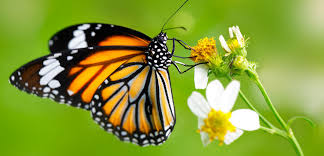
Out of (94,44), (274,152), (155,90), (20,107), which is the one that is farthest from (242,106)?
(20,107)

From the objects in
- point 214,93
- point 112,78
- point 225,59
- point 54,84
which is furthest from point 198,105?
point 54,84

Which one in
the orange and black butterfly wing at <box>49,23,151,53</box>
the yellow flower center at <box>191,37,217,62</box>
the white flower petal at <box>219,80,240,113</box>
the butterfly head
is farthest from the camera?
the butterfly head

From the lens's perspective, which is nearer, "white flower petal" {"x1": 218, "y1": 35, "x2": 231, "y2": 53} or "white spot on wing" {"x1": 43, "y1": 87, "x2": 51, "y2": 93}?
"white flower petal" {"x1": 218, "y1": 35, "x2": 231, "y2": 53}

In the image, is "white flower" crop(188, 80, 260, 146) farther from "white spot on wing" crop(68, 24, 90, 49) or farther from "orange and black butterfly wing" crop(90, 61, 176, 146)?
"white spot on wing" crop(68, 24, 90, 49)

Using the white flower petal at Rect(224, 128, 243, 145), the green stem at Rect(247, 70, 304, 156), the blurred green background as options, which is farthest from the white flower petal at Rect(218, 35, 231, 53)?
the blurred green background

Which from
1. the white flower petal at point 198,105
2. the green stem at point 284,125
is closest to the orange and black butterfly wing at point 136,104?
the white flower petal at point 198,105

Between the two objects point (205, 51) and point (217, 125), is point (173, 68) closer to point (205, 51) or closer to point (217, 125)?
point (205, 51)

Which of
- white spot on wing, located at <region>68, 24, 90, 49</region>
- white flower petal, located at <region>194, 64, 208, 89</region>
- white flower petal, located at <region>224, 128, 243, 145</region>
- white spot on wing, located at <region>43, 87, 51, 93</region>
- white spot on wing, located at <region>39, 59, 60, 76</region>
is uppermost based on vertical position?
white spot on wing, located at <region>68, 24, 90, 49</region>

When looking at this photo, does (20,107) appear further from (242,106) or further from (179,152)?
(242,106)
